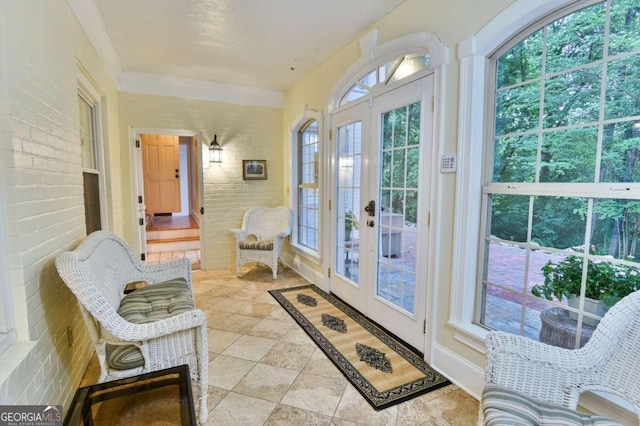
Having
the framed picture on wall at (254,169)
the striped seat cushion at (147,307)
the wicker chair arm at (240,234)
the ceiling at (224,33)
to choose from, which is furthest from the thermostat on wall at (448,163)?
the framed picture on wall at (254,169)

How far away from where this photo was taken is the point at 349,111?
3.13 metres

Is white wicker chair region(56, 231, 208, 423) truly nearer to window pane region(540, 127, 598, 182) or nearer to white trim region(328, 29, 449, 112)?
window pane region(540, 127, 598, 182)

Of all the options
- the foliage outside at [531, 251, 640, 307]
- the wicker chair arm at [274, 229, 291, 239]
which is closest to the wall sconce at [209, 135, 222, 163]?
the wicker chair arm at [274, 229, 291, 239]

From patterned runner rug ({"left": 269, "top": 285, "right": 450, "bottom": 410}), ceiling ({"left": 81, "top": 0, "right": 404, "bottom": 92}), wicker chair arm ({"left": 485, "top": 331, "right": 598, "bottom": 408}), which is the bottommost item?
patterned runner rug ({"left": 269, "top": 285, "right": 450, "bottom": 410})

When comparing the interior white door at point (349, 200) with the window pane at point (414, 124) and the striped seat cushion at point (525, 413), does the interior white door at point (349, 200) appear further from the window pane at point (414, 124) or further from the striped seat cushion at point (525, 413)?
the striped seat cushion at point (525, 413)

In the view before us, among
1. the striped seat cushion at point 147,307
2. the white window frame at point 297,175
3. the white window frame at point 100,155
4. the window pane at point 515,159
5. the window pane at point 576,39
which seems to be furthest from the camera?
the white window frame at point 297,175

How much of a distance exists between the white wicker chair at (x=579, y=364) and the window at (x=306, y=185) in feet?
8.69

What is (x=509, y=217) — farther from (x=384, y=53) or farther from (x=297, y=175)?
(x=297, y=175)

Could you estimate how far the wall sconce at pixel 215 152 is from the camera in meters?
4.43

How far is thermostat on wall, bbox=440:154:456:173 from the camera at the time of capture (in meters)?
2.02

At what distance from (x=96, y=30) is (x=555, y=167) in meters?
3.48

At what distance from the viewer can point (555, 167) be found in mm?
1610

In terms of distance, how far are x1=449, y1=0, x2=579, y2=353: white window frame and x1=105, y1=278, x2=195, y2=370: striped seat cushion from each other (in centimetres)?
172

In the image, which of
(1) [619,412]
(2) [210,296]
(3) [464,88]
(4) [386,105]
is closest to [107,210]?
(2) [210,296]
